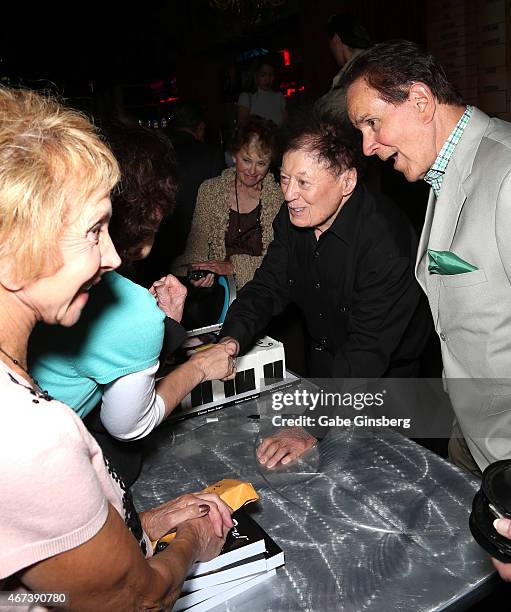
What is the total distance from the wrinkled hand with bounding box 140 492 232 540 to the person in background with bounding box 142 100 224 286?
2.16 m

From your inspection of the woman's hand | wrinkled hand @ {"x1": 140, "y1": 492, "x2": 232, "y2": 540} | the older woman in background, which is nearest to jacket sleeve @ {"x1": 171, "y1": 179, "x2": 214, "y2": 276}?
the older woman in background

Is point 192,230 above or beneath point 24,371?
→ beneath

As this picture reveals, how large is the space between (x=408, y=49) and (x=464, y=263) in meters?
0.68

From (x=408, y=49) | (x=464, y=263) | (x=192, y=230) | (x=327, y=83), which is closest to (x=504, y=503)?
(x=464, y=263)

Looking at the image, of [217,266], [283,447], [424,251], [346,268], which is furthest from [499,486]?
[217,266]

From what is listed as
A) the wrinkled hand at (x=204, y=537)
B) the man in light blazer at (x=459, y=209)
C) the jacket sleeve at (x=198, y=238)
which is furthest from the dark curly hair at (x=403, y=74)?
the jacket sleeve at (x=198, y=238)

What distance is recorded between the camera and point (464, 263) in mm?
1527

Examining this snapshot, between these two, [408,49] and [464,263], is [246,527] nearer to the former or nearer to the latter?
[464,263]

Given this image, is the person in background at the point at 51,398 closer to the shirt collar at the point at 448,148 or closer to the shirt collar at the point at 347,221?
the shirt collar at the point at 448,148

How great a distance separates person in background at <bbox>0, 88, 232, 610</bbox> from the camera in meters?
0.74

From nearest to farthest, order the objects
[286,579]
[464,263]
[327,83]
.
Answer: [286,579] < [464,263] < [327,83]

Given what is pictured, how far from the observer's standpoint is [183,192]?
3723 millimetres

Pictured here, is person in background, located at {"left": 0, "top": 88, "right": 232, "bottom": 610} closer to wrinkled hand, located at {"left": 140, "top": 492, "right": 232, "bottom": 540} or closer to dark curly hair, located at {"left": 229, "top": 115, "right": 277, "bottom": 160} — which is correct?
wrinkled hand, located at {"left": 140, "top": 492, "right": 232, "bottom": 540}

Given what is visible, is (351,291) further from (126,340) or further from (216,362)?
(126,340)
